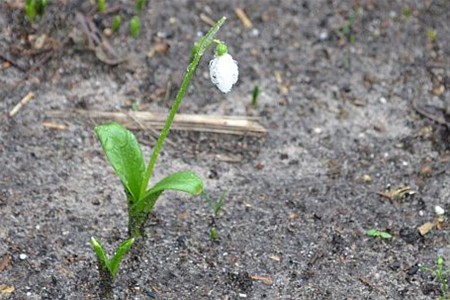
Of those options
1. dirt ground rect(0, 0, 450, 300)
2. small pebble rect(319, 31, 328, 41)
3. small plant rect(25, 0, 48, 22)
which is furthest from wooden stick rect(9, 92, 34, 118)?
small pebble rect(319, 31, 328, 41)

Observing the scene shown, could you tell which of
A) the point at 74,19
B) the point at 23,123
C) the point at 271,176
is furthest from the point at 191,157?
the point at 74,19

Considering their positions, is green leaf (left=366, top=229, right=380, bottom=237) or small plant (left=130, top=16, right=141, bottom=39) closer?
green leaf (left=366, top=229, right=380, bottom=237)

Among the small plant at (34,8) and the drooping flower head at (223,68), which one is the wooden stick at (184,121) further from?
the drooping flower head at (223,68)

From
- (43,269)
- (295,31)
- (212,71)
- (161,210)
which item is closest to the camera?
(212,71)

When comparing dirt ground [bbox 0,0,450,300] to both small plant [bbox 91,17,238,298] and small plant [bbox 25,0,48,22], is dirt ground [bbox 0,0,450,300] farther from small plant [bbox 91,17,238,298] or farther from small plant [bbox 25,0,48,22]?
small plant [bbox 91,17,238,298]

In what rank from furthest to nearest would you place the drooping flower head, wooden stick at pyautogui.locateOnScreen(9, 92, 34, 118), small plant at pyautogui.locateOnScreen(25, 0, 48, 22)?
1. small plant at pyautogui.locateOnScreen(25, 0, 48, 22)
2. wooden stick at pyautogui.locateOnScreen(9, 92, 34, 118)
3. the drooping flower head

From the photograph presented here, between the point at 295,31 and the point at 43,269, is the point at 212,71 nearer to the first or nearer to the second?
the point at 43,269
